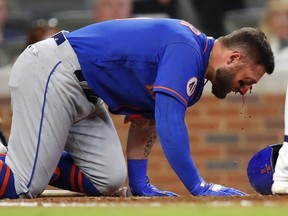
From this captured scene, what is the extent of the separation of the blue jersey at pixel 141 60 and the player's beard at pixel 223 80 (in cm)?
8

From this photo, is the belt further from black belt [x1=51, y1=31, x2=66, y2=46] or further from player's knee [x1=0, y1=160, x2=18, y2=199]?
player's knee [x1=0, y1=160, x2=18, y2=199]

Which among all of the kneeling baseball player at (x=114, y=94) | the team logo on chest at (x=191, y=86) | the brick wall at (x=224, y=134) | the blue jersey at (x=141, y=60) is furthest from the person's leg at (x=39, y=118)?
the brick wall at (x=224, y=134)

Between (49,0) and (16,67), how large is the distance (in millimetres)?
4292

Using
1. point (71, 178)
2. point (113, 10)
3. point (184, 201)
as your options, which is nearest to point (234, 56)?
point (184, 201)

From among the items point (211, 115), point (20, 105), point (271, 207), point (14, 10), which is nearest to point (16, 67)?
point (20, 105)

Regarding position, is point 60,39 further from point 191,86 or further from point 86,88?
point 191,86

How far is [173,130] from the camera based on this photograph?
512 cm

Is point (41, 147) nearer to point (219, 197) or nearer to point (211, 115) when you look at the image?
point (219, 197)

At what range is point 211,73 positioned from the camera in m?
5.42

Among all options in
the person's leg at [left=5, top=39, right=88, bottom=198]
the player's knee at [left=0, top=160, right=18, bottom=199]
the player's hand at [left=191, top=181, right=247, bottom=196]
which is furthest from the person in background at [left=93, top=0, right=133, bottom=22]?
the player's hand at [left=191, top=181, right=247, bottom=196]

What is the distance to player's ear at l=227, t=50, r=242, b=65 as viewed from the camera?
5.32m

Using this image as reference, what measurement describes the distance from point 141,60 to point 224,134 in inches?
131

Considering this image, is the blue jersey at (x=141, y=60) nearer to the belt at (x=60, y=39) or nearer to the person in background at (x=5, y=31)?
the belt at (x=60, y=39)

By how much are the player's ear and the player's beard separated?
0.05 m
